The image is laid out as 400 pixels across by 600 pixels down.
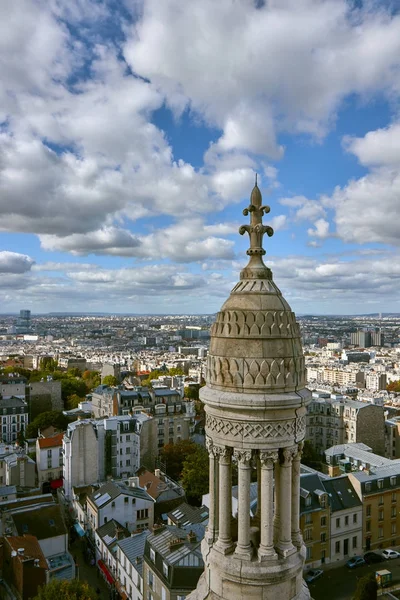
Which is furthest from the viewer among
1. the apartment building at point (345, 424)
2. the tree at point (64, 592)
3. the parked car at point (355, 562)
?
the apartment building at point (345, 424)

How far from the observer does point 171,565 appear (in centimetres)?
2472

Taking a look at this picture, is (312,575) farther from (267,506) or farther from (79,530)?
(267,506)

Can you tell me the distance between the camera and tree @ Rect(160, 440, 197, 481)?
54031 mm

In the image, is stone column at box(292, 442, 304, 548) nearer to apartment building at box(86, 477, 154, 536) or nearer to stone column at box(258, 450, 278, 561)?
stone column at box(258, 450, 278, 561)

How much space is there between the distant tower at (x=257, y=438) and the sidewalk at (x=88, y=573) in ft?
101

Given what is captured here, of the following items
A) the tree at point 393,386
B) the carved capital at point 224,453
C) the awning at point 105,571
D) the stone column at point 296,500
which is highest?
the carved capital at point 224,453

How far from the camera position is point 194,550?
25391 millimetres

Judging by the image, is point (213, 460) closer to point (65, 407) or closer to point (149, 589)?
point (149, 589)

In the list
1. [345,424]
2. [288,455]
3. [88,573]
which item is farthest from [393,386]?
[288,455]

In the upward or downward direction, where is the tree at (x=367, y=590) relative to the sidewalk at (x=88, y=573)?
upward

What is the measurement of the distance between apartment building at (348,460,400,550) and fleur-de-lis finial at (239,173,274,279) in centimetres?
3763

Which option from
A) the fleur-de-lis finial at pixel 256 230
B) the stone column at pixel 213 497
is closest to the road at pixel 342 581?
Answer: the stone column at pixel 213 497

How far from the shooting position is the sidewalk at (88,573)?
34.0 meters

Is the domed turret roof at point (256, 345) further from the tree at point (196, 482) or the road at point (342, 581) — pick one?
the tree at point (196, 482)
